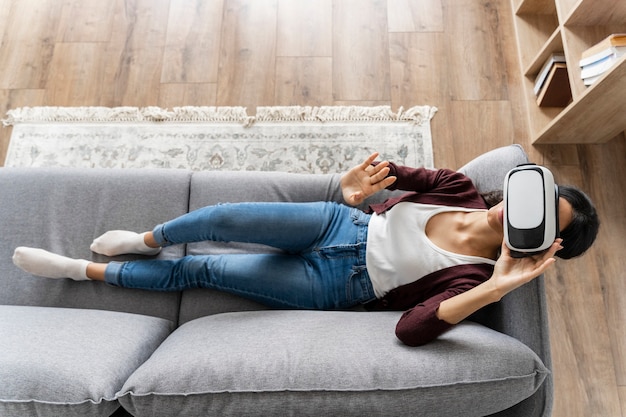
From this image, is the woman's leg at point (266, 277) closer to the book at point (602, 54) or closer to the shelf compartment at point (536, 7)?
the book at point (602, 54)

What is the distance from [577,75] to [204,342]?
5.23 feet

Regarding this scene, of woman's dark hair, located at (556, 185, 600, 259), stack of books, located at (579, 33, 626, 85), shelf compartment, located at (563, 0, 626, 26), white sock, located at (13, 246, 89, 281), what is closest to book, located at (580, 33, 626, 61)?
stack of books, located at (579, 33, 626, 85)

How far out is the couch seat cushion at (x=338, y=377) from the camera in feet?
3.48

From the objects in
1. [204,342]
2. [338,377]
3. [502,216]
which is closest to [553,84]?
[502,216]

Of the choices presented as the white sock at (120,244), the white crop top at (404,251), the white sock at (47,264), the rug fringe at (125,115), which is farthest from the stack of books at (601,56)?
the white sock at (47,264)

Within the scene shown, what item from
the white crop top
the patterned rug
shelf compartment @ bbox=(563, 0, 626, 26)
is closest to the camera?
the white crop top

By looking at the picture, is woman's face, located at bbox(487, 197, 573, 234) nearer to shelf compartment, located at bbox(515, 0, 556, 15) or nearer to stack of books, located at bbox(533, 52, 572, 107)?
stack of books, located at bbox(533, 52, 572, 107)

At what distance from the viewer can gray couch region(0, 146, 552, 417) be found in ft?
A: 3.52

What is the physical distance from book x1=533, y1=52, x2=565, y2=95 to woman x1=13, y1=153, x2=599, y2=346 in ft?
2.80

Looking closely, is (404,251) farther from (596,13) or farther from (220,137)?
(596,13)

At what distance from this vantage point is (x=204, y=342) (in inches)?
47.4

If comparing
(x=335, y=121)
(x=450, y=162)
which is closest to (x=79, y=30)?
(x=335, y=121)

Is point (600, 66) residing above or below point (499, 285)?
above

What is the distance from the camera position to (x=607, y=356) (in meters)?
1.72
